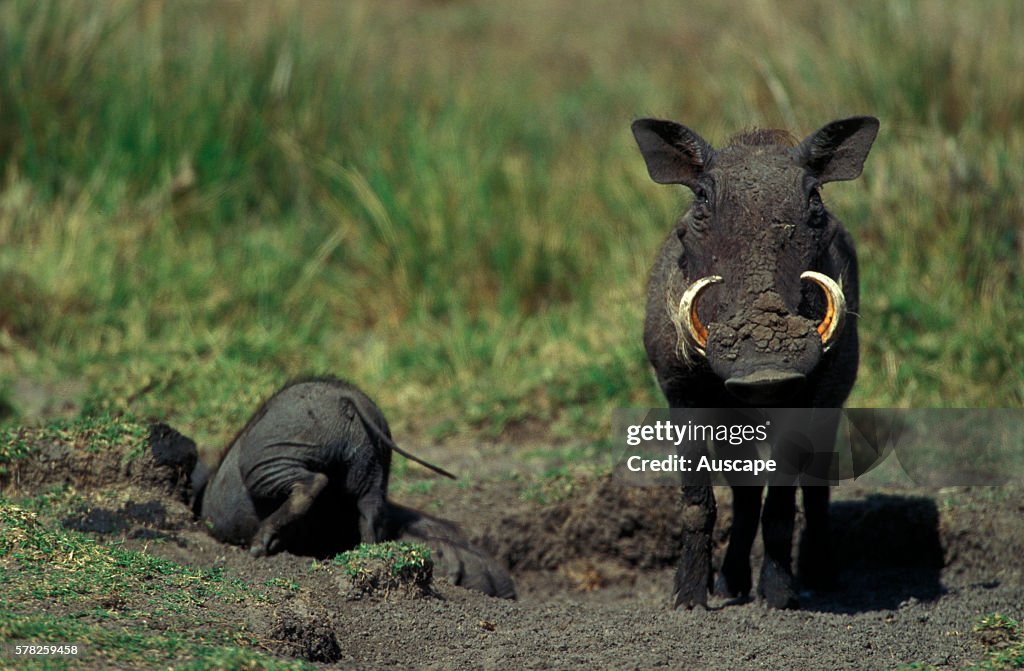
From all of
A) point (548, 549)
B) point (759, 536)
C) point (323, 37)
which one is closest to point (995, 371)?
point (759, 536)

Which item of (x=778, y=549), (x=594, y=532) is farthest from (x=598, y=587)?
(x=778, y=549)

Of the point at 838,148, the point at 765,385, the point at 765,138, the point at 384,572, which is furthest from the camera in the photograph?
the point at 765,138

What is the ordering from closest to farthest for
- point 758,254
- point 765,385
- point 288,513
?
point 765,385 → point 758,254 → point 288,513

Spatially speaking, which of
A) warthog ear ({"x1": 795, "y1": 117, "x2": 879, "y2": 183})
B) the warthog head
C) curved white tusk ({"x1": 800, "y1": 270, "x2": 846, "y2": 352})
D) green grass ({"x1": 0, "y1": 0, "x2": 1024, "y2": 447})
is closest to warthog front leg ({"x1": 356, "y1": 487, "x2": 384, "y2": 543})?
the warthog head

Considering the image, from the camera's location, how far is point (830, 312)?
13.9ft

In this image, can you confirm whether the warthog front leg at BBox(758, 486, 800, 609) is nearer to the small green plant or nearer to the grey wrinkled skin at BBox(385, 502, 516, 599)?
the grey wrinkled skin at BBox(385, 502, 516, 599)

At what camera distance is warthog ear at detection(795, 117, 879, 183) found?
4.72 m

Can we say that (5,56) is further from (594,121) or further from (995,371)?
(995,371)

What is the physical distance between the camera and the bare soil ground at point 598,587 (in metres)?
3.98

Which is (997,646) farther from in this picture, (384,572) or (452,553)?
(452,553)

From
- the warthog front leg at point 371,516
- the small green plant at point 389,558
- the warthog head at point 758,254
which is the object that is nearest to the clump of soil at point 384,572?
the small green plant at point 389,558

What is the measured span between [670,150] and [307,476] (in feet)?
5.81

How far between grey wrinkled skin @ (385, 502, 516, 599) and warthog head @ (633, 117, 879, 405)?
1263 mm

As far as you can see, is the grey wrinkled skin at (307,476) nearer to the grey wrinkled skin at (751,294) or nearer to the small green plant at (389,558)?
the small green plant at (389,558)
